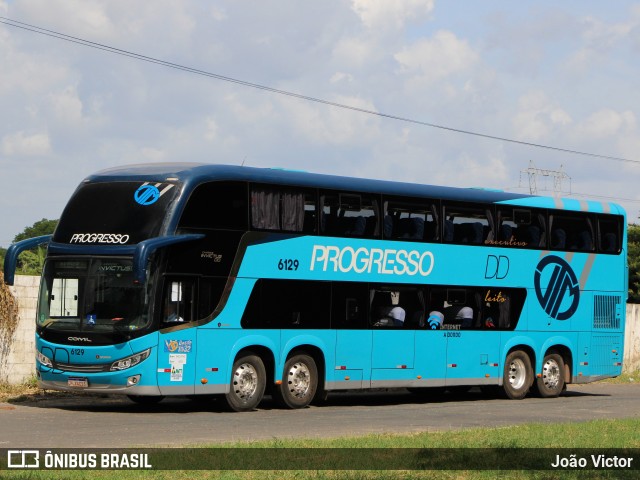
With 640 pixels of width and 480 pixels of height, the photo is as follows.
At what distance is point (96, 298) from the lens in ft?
67.0

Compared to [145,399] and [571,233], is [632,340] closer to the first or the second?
[571,233]

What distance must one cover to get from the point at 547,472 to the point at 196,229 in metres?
9.28

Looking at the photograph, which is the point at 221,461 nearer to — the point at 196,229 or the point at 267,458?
the point at 267,458

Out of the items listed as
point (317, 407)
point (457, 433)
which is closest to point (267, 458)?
point (457, 433)

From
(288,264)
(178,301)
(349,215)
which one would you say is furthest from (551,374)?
(178,301)

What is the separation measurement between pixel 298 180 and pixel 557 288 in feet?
25.9

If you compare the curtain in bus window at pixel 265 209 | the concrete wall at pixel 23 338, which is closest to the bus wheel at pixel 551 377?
the curtain in bus window at pixel 265 209

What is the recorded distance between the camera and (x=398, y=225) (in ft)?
80.0

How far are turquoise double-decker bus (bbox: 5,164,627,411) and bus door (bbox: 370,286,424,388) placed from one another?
1.3 inches

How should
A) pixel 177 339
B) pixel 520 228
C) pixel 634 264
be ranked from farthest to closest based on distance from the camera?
pixel 634 264 < pixel 520 228 < pixel 177 339

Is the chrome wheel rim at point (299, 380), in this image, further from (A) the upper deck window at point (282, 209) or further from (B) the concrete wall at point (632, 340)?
(B) the concrete wall at point (632, 340)

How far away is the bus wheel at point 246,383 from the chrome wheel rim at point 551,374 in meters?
8.44

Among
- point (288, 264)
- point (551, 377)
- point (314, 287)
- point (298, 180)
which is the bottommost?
point (551, 377)

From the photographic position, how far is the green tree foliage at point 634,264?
226 ft
